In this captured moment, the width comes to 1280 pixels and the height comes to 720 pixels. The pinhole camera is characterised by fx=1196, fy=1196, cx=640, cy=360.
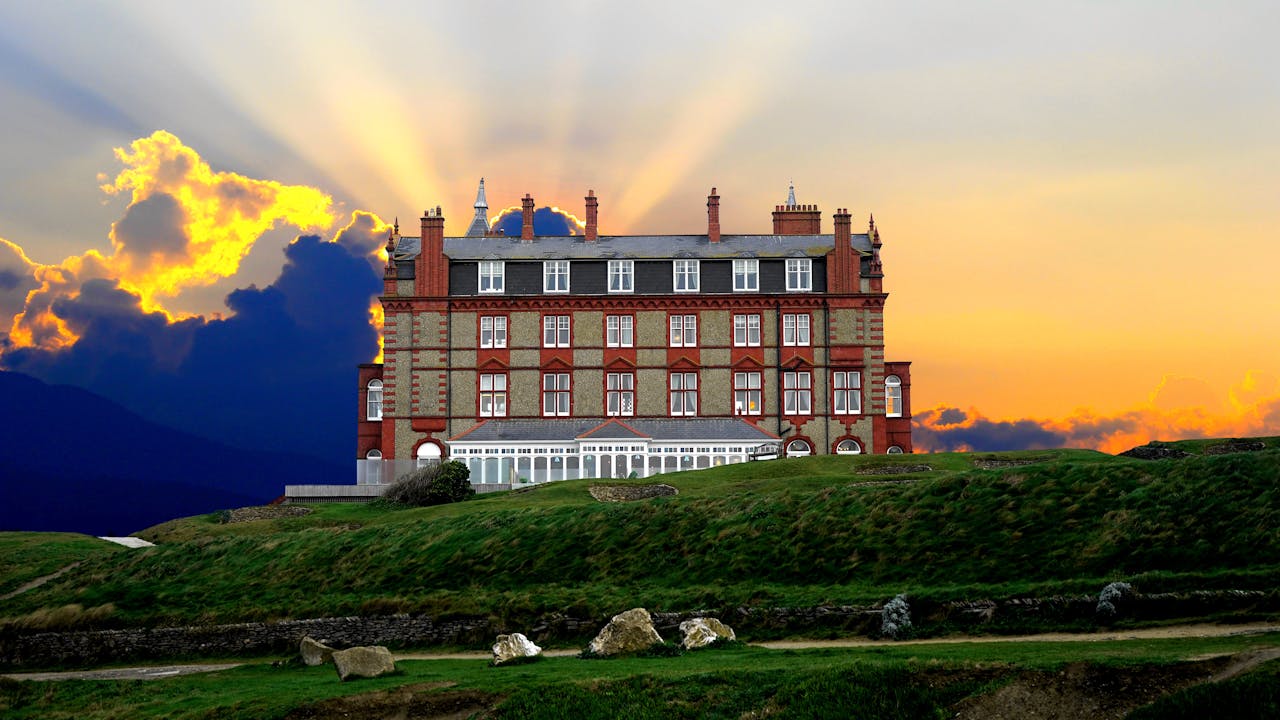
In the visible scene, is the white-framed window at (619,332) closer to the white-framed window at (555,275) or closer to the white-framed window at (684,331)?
the white-framed window at (684,331)

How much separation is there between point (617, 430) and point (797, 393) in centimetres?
1398

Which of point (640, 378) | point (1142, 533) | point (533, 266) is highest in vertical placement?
point (533, 266)

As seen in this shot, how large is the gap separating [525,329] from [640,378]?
884 cm

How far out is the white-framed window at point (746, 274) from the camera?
280ft

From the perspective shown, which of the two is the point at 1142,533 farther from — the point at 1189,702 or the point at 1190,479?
the point at 1189,702

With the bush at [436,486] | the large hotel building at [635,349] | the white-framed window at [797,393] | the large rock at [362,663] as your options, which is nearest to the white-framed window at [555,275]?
the large hotel building at [635,349]

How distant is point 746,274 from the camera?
85500 millimetres

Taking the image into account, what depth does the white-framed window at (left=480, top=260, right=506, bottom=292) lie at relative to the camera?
85431 mm

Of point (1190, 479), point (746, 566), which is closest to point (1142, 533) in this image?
point (1190, 479)

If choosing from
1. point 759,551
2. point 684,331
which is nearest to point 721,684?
point 759,551

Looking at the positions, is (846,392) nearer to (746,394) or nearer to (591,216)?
(746,394)

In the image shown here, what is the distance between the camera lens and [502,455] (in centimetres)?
7862

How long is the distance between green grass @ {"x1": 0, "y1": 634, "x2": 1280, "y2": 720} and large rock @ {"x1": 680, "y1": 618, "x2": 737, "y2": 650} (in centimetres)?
75

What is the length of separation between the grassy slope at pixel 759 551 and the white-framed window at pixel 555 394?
92.4 ft
